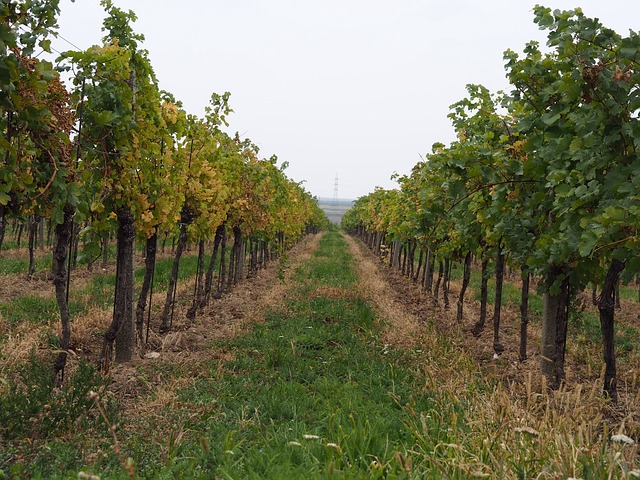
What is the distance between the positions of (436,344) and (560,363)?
6.09 feet

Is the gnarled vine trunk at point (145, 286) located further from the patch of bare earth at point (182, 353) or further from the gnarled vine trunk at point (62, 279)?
the gnarled vine trunk at point (62, 279)

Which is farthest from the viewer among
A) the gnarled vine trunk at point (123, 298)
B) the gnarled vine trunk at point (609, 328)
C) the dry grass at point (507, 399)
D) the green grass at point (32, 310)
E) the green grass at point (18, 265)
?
the green grass at point (18, 265)

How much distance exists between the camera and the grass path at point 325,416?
2.87 m

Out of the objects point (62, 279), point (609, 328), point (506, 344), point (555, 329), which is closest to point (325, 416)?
point (609, 328)

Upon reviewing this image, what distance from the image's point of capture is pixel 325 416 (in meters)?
4.28

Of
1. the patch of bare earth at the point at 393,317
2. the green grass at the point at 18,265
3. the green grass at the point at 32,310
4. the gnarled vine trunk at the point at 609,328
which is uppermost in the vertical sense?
the gnarled vine trunk at the point at 609,328

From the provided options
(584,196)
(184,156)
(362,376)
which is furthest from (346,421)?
(184,156)

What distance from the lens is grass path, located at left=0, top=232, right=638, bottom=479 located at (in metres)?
2.87

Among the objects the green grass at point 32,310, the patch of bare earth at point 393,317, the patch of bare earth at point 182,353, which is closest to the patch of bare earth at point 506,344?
the patch of bare earth at point 393,317

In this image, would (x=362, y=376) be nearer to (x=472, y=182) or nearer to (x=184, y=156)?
(x=472, y=182)

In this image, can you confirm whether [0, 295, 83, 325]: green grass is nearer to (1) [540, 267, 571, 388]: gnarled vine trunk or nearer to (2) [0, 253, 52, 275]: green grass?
(2) [0, 253, 52, 275]: green grass

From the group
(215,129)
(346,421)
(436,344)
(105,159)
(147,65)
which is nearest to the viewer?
(346,421)

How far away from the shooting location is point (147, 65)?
569 centimetres

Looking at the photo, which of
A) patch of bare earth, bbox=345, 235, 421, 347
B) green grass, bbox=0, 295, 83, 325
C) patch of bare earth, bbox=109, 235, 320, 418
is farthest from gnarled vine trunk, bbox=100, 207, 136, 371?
patch of bare earth, bbox=345, 235, 421, 347
